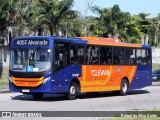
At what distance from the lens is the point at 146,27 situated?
94438 mm

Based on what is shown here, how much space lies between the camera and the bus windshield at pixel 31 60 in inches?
837

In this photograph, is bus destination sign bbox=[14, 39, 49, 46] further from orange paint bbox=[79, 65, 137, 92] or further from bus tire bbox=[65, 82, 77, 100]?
orange paint bbox=[79, 65, 137, 92]

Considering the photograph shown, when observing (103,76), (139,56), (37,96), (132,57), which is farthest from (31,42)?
(139,56)

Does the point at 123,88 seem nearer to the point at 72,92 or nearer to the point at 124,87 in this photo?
the point at 124,87

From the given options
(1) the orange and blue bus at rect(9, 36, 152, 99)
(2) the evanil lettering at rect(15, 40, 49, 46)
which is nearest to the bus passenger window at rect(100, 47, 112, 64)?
(1) the orange and blue bus at rect(9, 36, 152, 99)

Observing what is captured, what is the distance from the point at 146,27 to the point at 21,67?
7466 centimetres

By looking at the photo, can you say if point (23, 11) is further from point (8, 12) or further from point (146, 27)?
point (146, 27)

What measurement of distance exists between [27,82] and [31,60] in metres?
0.98

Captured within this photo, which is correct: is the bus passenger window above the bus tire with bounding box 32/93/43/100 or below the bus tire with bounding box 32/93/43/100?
above

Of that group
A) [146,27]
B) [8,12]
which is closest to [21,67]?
[8,12]

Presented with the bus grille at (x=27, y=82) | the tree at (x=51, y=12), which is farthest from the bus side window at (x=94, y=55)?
the tree at (x=51, y=12)

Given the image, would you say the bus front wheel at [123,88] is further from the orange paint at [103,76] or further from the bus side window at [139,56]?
the bus side window at [139,56]

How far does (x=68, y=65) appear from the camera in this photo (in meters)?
22.3

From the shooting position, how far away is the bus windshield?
21250 millimetres
